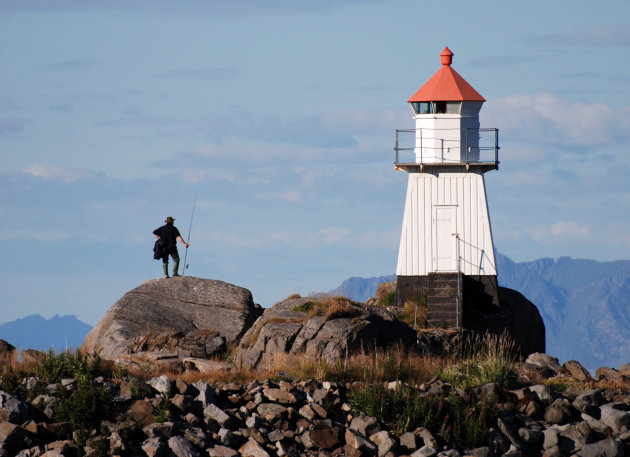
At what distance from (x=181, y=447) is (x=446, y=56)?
28.3m

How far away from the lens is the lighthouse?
44.1 meters

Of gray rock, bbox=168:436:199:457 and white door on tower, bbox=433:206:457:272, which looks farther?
white door on tower, bbox=433:206:457:272

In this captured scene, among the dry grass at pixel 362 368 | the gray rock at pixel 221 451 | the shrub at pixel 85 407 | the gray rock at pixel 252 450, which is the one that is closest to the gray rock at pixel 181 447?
the gray rock at pixel 221 451

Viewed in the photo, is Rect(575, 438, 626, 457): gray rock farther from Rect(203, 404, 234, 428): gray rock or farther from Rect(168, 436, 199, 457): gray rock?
Rect(168, 436, 199, 457): gray rock

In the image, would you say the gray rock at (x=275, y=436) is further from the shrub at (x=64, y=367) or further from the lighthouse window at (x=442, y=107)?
the lighthouse window at (x=442, y=107)

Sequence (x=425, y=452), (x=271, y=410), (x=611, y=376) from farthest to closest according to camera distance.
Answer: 1. (x=611, y=376)
2. (x=271, y=410)
3. (x=425, y=452)

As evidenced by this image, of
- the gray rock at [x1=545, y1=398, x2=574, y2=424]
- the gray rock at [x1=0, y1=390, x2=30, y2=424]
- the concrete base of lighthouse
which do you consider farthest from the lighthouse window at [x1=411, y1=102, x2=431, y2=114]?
the gray rock at [x1=0, y1=390, x2=30, y2=424]

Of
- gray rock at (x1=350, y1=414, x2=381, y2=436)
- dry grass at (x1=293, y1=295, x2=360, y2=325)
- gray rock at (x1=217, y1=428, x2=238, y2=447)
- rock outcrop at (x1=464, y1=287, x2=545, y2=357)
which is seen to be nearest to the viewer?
gray rock at (x1=217, y1=428, x2=238, y2=447)

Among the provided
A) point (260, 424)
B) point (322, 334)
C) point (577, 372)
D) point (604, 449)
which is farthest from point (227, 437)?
point (577, 372)

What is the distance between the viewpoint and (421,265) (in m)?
44.2

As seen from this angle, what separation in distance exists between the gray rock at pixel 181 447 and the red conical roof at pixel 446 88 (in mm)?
26153

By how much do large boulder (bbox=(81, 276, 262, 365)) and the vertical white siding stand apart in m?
11.5

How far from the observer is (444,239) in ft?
145

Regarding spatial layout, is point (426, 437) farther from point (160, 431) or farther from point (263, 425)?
point (160, 431)
